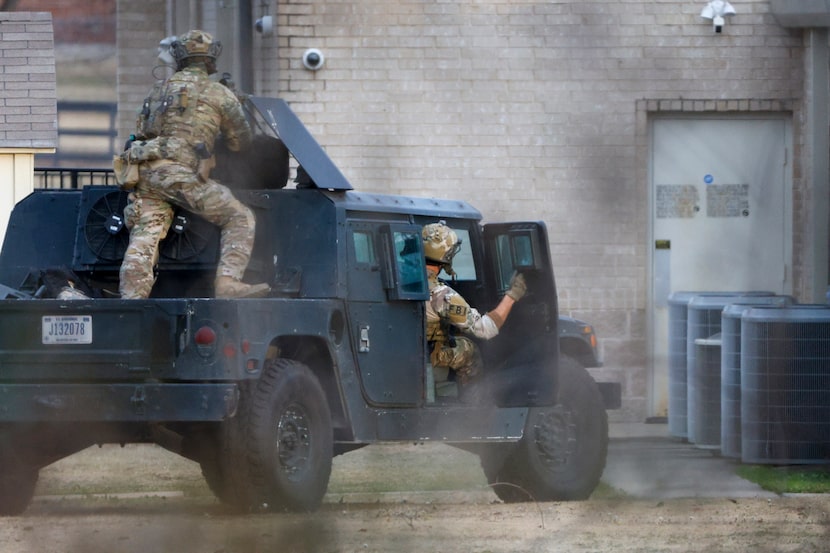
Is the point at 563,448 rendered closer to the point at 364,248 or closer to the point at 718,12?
→ the point at 364,248

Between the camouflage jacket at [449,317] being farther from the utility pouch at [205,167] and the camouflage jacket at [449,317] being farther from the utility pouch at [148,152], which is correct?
the utility pouch at [148,152]

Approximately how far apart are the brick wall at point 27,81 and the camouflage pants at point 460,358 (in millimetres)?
4796

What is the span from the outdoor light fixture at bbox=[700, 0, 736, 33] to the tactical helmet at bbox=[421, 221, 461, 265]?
3.30 m

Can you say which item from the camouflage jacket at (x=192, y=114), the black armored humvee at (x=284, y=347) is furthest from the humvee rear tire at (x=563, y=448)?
the camouflage jacket at (x=192, y=114)

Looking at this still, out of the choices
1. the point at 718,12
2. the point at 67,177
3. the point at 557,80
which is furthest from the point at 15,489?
the point at 67,177

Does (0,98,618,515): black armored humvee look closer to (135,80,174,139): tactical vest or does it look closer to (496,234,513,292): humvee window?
(496,234,513,292): humvee window

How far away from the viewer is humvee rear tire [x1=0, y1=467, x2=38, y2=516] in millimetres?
6699

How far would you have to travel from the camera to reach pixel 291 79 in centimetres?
620

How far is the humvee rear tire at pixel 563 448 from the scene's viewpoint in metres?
7.29

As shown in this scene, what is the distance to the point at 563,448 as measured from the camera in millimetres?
7387

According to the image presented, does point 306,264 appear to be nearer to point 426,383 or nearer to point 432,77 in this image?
point 426,383

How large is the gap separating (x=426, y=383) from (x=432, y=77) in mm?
3418

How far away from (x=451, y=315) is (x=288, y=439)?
112 cm

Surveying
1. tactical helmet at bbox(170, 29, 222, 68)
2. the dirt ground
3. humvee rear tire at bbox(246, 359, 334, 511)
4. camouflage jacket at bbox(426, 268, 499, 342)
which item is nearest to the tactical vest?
tactical helmet at bbox(170, 29, 222, 68)
